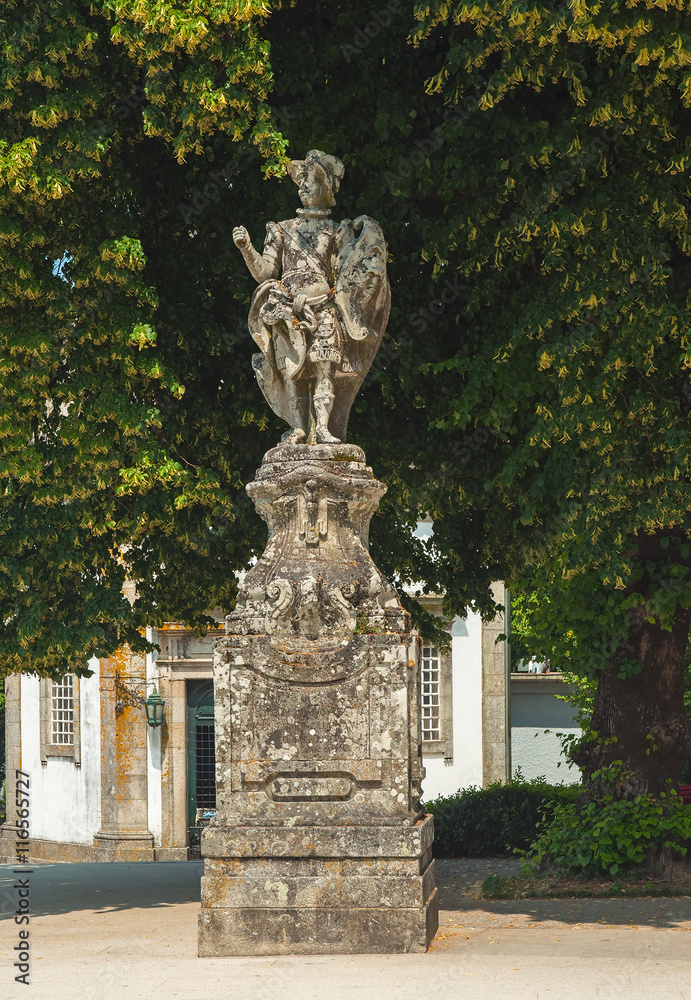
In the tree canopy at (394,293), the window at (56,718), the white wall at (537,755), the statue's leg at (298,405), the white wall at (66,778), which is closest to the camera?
the statue's leg at (298,405)

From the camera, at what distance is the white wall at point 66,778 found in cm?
2281

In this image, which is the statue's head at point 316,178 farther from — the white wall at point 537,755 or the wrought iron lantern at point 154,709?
the white wall at point 537,755

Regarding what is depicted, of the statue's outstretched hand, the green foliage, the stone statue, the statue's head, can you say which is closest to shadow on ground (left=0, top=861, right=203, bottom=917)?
the green foliage

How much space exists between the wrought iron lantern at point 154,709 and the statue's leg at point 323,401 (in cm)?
1391

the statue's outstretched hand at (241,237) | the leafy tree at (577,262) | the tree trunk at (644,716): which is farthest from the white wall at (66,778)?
the statue's outstretched hand at (241,237)

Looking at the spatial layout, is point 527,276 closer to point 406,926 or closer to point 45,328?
point 45,328

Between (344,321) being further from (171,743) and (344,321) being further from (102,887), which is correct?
(171,743)

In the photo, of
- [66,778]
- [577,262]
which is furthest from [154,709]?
[577,262]

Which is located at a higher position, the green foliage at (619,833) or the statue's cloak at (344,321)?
the statue's cloak at (344,321)

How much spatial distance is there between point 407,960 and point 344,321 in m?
4.17

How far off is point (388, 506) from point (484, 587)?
53.5 inches

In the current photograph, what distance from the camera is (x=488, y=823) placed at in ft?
56.6

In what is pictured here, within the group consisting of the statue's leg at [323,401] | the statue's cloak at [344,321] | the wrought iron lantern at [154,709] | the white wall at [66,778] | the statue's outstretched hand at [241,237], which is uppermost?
the statue's outstretched hand at [241,237]

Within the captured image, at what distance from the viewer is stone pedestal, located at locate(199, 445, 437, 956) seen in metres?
8.12
